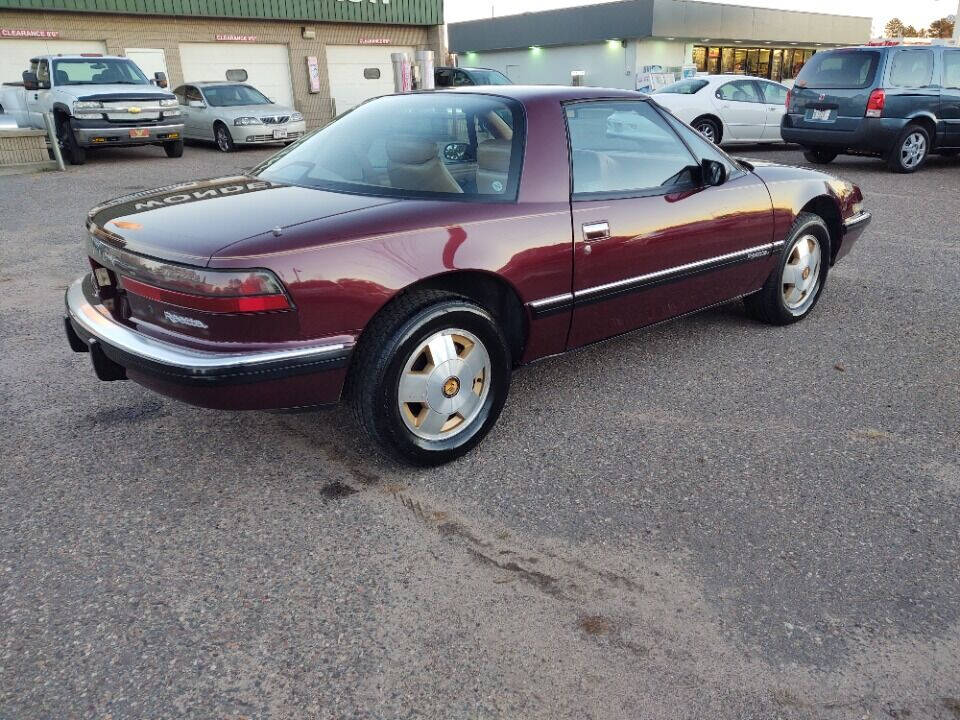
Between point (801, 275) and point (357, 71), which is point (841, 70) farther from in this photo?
point (357, 71)

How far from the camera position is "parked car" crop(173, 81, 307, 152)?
14984 millimetres

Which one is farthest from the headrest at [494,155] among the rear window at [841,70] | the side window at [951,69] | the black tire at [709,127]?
the black tire at [709,127]

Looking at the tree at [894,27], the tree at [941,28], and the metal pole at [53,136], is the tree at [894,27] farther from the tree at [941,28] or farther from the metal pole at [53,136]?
the metal pole at [53,136]

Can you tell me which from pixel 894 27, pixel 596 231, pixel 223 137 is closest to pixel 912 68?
pixel 596 231

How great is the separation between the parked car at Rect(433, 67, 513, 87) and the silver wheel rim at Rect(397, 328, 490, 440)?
53.8 feet

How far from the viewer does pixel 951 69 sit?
1094 cm

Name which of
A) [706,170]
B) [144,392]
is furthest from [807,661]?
[144,392]

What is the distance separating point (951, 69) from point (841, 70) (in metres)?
1.56

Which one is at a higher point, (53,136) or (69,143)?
(53,136)

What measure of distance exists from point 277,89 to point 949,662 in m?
22.1

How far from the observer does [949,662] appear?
210cm

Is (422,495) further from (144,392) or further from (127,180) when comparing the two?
(127,180)

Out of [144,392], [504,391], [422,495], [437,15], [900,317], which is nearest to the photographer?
[422,495]

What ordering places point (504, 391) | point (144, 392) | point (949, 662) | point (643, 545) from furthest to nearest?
1. point (144, 392)
2. point (504, 391)
3. point (643, 545)
4. point (949, 662)
